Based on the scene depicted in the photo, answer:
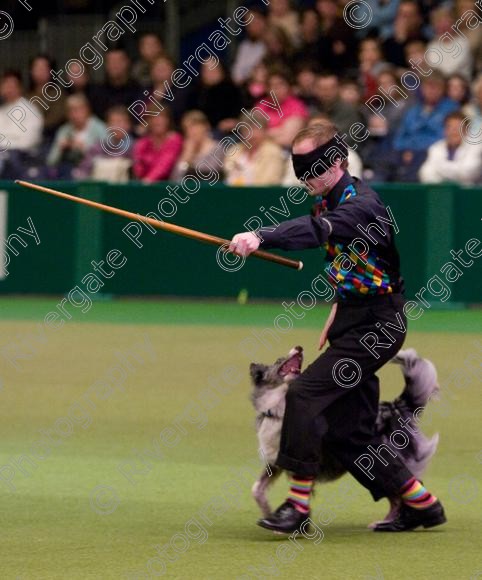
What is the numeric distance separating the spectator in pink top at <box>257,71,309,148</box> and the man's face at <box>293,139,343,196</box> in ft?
34.2

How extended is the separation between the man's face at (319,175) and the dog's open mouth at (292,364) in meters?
0.77

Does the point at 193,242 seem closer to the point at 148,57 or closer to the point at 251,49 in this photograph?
the point at 251,49

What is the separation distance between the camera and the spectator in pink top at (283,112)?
17047 millimetres

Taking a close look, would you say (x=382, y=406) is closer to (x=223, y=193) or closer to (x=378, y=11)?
(x=223, y=193)

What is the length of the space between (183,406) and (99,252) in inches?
274

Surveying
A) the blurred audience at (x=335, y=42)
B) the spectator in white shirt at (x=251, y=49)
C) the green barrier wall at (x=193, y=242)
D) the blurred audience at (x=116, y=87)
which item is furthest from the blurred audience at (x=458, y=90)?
the blurred audience at (x=116, y=87)

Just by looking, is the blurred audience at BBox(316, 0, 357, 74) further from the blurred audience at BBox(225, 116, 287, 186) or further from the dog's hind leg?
the dog's hind leg

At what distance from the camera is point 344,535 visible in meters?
6.79

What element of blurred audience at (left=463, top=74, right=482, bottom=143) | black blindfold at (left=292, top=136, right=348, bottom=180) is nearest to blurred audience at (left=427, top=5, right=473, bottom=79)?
blurred audience at (left=463, top=74, right=482, bottom=143)

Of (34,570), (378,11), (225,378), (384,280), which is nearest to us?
(34,570)

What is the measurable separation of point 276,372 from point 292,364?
0.28 feet

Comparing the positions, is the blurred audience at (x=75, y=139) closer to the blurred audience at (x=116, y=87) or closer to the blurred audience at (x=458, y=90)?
the blurred audience at (x=116, y=87)

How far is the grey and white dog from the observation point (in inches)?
265

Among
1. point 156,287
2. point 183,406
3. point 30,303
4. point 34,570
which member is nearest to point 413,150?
point 156,287
